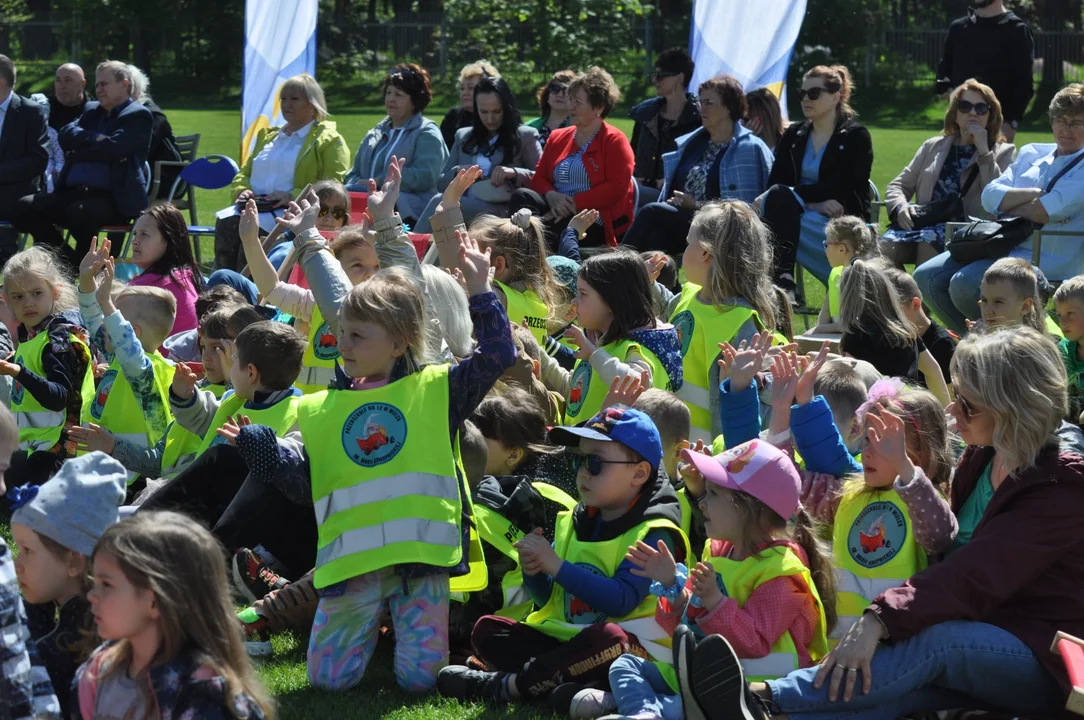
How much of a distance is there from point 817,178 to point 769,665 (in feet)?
18.2

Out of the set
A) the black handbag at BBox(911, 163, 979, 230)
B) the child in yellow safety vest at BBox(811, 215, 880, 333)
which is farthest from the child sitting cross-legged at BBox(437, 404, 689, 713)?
the black handbag at BBox(911, 163, 979, 230)

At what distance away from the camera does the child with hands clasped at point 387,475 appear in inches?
181

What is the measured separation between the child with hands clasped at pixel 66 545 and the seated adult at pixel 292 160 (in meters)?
6.49

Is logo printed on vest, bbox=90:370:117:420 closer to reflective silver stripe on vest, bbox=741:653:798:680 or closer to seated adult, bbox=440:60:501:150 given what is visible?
reflective silver stripe on vest, bbox=741:653:798:680

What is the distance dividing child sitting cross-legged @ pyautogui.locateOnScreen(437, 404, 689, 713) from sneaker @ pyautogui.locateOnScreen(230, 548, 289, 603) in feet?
3.06

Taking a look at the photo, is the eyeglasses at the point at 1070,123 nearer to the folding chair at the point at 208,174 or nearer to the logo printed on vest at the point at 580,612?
the logo printed on vest at the point at 580,612

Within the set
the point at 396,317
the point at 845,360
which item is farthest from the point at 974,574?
the point at 396,317

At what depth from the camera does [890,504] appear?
4.29 meters

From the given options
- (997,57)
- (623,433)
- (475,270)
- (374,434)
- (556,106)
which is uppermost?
(997,57)

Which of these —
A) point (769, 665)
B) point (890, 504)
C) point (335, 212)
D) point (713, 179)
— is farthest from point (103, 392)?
point (713, 179)

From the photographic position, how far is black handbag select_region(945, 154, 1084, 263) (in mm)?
7855

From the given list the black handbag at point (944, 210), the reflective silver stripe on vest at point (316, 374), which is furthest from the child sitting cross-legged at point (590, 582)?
the black handbag at point (944, 210)

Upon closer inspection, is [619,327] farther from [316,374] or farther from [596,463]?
[316,374]

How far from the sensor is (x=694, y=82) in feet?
33.8
